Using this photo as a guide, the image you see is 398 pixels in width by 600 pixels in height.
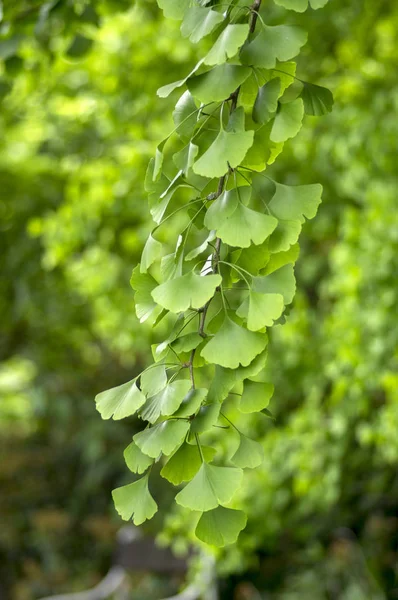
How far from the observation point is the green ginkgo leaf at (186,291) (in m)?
0.49

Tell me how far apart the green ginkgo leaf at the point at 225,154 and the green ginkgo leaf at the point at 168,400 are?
0.15m

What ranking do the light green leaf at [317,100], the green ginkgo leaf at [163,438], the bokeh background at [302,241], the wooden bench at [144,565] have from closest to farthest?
the green ginkgo leaf at [163,438] < the light green leaf at [317,100] < the bokeh background at [302,241] < the wooden bench at [144,565]

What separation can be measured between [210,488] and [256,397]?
80mm

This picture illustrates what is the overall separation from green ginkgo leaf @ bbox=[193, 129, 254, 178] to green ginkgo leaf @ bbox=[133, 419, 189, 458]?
0.17 meters

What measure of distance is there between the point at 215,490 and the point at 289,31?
13.0 inches

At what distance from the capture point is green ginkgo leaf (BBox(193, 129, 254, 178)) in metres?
0.50

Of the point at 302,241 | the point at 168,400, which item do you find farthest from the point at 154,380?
the point at 302,241

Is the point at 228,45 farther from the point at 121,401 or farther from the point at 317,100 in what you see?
the point at 121,401

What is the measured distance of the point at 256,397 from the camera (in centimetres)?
53

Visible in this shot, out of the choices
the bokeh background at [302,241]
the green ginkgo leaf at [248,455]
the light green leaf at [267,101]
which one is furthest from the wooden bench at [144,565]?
the light green leaf at [267,101]

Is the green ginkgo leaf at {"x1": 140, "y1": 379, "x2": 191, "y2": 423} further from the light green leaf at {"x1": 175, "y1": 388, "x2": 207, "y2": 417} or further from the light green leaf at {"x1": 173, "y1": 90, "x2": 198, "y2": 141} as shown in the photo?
the light green leaf at {"x1": 173, "y1": 90, "x2": 198, "y2": 141}

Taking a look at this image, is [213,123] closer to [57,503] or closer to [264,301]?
[264,301]

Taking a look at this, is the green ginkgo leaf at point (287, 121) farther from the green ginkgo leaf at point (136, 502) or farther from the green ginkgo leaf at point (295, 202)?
the green ginkgo leaf at point (136, 502)

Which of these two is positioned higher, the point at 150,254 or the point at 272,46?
the point at 272,46
